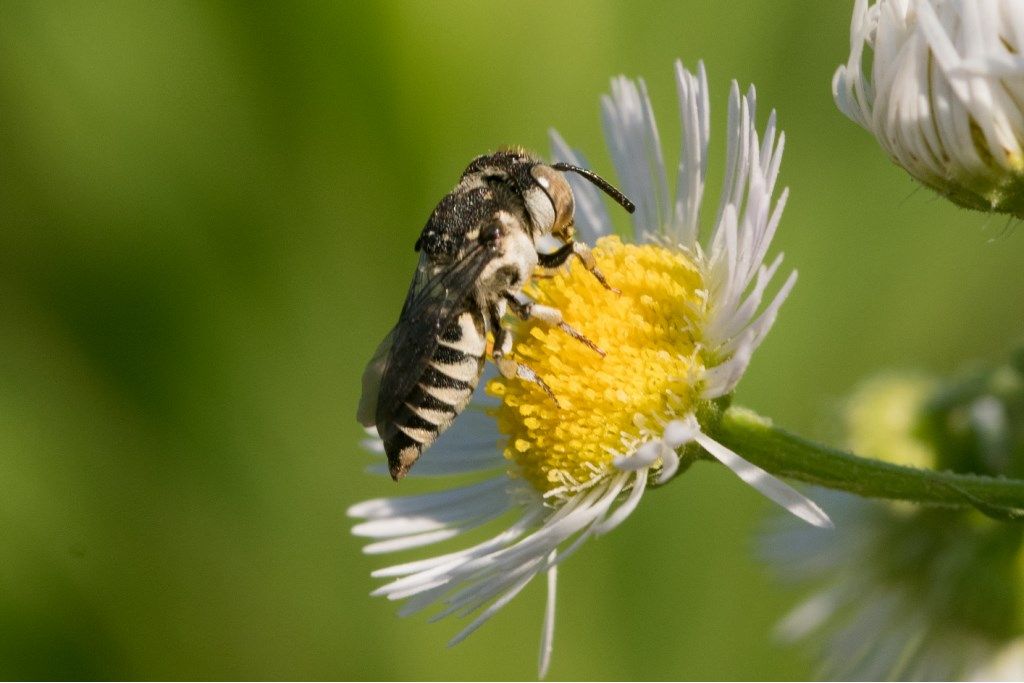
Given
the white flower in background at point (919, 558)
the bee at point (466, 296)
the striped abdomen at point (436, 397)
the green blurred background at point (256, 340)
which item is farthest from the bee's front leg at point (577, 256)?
the green blurred background at point (256, 340)

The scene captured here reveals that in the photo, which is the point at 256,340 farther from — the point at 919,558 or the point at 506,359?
the point at 919,558

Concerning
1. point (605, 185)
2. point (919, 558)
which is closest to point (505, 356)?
point (605, 185)

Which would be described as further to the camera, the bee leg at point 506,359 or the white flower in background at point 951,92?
the bee leg at point 506,359

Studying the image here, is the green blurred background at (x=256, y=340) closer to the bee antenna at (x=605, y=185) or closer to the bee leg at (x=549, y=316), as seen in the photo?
the bee antenna at (x=605, y=185)

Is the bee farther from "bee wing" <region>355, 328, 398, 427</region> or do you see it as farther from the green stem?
the green stem

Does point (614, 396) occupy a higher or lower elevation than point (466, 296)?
lower

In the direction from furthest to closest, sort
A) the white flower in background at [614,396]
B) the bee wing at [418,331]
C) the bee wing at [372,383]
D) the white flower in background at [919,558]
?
the white flower in background at [919,558] < the bee wing at [372,383] < the bee wing at [418,331] < the white flower in background at [614,396]
